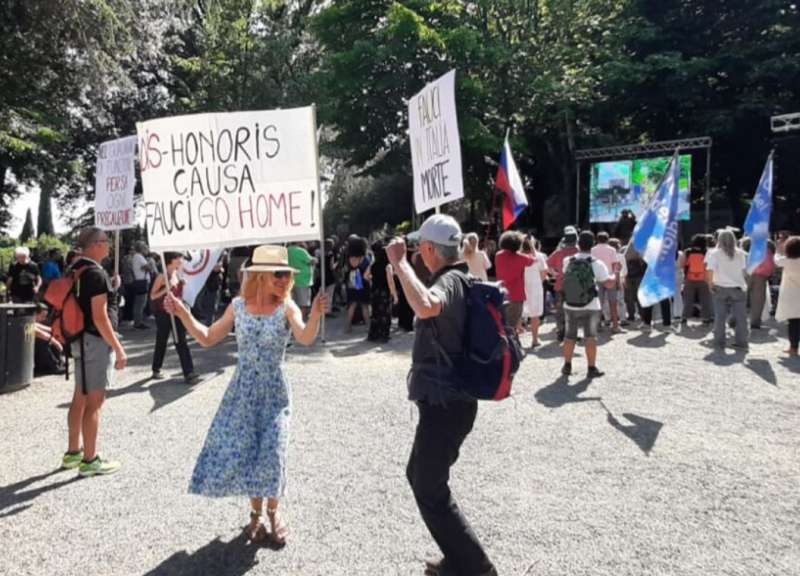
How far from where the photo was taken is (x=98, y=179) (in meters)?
8.05

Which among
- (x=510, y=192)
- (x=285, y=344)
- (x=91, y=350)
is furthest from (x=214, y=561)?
(x=510, y=192)

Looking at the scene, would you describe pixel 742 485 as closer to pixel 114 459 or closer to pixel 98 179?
pixel 114 459

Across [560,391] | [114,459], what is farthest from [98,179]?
[560,391]

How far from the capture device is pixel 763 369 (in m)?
8.59

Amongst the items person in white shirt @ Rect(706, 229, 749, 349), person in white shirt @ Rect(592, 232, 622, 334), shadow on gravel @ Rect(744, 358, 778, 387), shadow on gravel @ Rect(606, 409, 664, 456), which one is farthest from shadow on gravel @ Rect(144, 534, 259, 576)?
person in white shirt @ Rect(706, 229, 749, 349)

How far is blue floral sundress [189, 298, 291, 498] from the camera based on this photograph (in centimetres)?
362

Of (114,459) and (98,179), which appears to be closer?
(114,459)

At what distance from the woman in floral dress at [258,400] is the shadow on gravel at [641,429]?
10.5 ft

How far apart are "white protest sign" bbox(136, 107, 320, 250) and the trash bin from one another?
15.4 ft

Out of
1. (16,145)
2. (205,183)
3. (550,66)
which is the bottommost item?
(205,183)

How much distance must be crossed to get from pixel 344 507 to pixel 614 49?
80.3 feet

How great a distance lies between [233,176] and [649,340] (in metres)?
8.57

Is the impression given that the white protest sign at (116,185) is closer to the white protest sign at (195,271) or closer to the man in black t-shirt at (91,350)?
the white protest sign at (195,271)

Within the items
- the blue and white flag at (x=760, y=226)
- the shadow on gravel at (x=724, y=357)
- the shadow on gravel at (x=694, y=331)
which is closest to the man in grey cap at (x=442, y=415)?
the shadow on gravel at (x=724, y=357)
